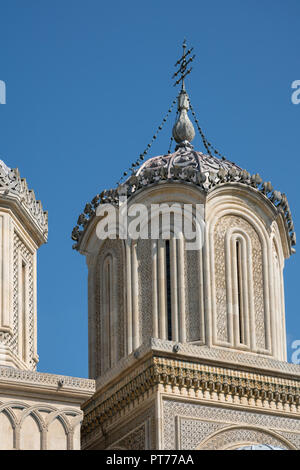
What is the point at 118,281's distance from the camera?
27.1 m

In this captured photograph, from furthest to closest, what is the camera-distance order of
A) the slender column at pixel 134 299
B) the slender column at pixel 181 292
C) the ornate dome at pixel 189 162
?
the ornate dome at pixel 189 162
the slender column at pixel 134 299
the slender column at pixel 181 292

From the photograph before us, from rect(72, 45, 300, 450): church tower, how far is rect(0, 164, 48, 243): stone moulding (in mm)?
2394

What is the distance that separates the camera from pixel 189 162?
28.4 metres

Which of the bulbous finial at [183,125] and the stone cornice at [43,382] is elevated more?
the bulbous finial at [183,125]

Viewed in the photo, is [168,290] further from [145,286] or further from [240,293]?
[240,293]

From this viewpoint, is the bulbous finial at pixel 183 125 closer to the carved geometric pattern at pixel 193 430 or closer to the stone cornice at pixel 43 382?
the carved geometric pattern at pixel 193 430

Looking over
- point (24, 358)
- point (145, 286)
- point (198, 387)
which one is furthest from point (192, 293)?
point (24, 358)

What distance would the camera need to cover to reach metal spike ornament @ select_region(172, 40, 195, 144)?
98.2 feet

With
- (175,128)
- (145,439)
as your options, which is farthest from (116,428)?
(175,128)

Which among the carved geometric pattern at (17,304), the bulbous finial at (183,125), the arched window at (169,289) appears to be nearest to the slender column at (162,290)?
the arched window at (169,289)

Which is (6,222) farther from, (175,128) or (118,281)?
(175,128)

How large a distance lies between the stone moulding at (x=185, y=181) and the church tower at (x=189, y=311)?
2 centimetres

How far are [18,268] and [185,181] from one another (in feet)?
13.6

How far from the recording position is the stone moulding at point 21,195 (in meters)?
24.3
